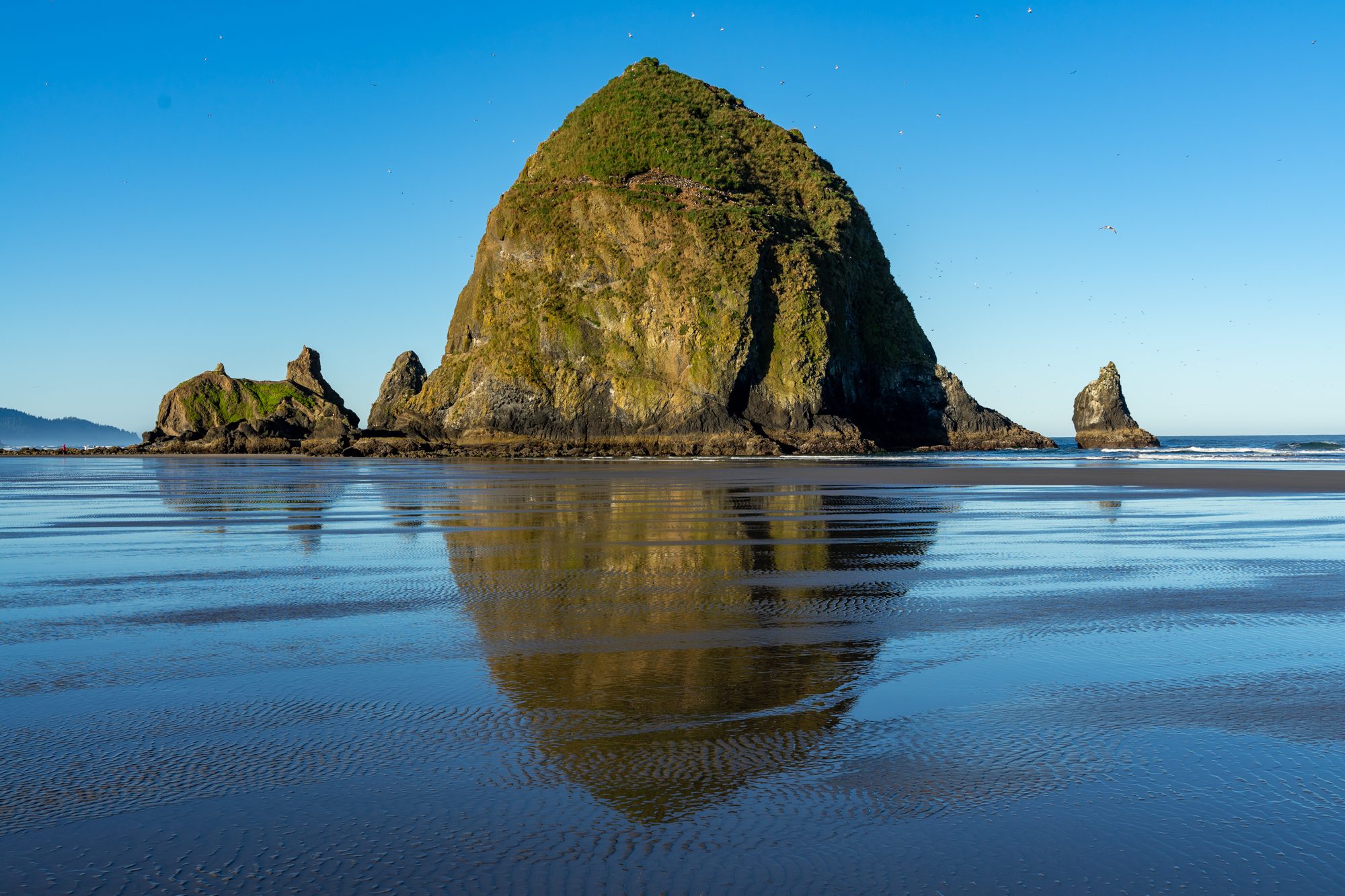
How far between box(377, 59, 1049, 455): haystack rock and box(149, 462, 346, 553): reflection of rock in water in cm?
4466

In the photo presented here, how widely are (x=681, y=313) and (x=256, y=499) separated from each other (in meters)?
70.1

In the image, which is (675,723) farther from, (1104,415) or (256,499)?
(1104,415)

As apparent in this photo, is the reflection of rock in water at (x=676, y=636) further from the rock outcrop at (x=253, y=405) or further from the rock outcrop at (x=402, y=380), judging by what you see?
the rock outcrop at (x=402, y=380)

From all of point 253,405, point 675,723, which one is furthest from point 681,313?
point 675,723

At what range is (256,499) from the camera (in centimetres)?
2630

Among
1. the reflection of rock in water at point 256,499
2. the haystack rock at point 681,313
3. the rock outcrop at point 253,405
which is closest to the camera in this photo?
the reflection of rock in water at point 256,499

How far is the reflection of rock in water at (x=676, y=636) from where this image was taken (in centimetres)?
468

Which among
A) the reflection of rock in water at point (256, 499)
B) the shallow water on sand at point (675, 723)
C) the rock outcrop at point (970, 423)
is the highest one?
the rock outcrop at point (970, 423)

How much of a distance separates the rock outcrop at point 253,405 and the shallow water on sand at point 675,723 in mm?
115110

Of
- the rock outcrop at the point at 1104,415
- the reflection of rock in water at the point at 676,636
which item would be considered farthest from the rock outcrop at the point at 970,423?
the reflection of rock in water at the point at 676,636

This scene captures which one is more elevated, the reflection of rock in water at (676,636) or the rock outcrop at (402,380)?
the rock outcrop at (402,380)

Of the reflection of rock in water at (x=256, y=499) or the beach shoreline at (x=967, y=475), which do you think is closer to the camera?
the reflection of rock in water at (x=256, y=499)

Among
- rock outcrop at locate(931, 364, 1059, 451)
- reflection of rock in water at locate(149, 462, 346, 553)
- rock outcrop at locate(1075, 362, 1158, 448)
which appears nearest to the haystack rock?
rock outcrop at locate(931, 364, 1059, 451)

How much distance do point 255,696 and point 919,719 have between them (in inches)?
154
